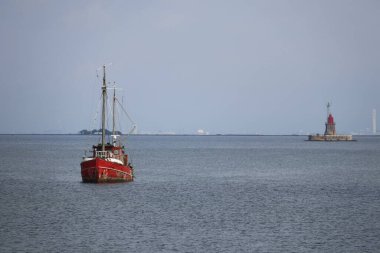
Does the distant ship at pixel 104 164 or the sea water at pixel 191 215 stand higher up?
the distant ship at pixel 104 164

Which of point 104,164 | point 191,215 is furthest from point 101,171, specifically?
point 191,215

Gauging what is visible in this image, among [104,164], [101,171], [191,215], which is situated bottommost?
[191,215]

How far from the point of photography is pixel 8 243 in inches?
1598

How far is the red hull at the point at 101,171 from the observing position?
7244 cm

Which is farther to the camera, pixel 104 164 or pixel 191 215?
pixel 104 164

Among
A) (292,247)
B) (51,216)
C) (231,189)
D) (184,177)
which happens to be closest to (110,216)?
(51,216)

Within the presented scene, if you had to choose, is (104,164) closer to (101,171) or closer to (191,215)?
(101,171)

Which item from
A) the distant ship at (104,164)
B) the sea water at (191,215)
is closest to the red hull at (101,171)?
the distant ship at (104,164)

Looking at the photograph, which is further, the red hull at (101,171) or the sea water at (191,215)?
the red hull at (101,171)

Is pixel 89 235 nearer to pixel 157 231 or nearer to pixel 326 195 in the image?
pixel 157 231

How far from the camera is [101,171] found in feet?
238

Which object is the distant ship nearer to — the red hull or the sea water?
the red hull

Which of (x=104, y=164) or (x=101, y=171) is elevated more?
(x=104, y=164)

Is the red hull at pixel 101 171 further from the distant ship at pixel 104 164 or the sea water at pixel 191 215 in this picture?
the sea water at pixel 191 215
